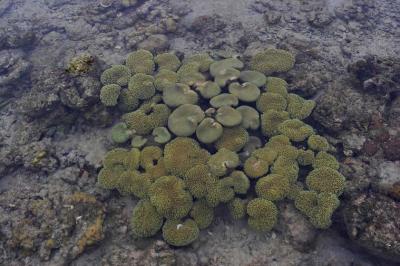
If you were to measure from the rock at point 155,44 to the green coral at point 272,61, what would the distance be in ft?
9.39

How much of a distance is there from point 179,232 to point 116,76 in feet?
13.7

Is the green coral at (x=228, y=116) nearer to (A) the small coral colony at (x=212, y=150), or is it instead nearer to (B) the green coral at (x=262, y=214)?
(A) the small coral colony at (x=212, y=150)

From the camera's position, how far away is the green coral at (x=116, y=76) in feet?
26.4

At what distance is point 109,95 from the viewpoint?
7.69 m

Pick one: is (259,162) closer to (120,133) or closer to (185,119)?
(185,119)

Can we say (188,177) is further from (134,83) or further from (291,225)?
(134,83)

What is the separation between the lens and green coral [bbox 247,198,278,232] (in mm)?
6027

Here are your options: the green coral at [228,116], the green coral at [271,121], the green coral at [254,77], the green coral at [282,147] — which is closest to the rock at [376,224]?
the green coral at [282,147]

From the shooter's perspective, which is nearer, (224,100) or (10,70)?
(224,100)

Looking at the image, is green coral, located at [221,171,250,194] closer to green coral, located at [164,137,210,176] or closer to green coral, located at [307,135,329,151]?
green coral, located at [164,137,210,176]

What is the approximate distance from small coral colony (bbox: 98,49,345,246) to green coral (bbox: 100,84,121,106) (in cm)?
2

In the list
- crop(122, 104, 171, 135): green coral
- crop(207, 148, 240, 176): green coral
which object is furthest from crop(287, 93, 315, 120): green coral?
crop(122, 104, 171, 135): green coral

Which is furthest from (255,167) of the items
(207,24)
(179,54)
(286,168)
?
(207,24)

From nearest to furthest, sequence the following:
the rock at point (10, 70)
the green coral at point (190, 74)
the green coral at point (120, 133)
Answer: the green coral at point (120, 133)
the green coral at point (190, 74)
the rock at point (10, 70)
